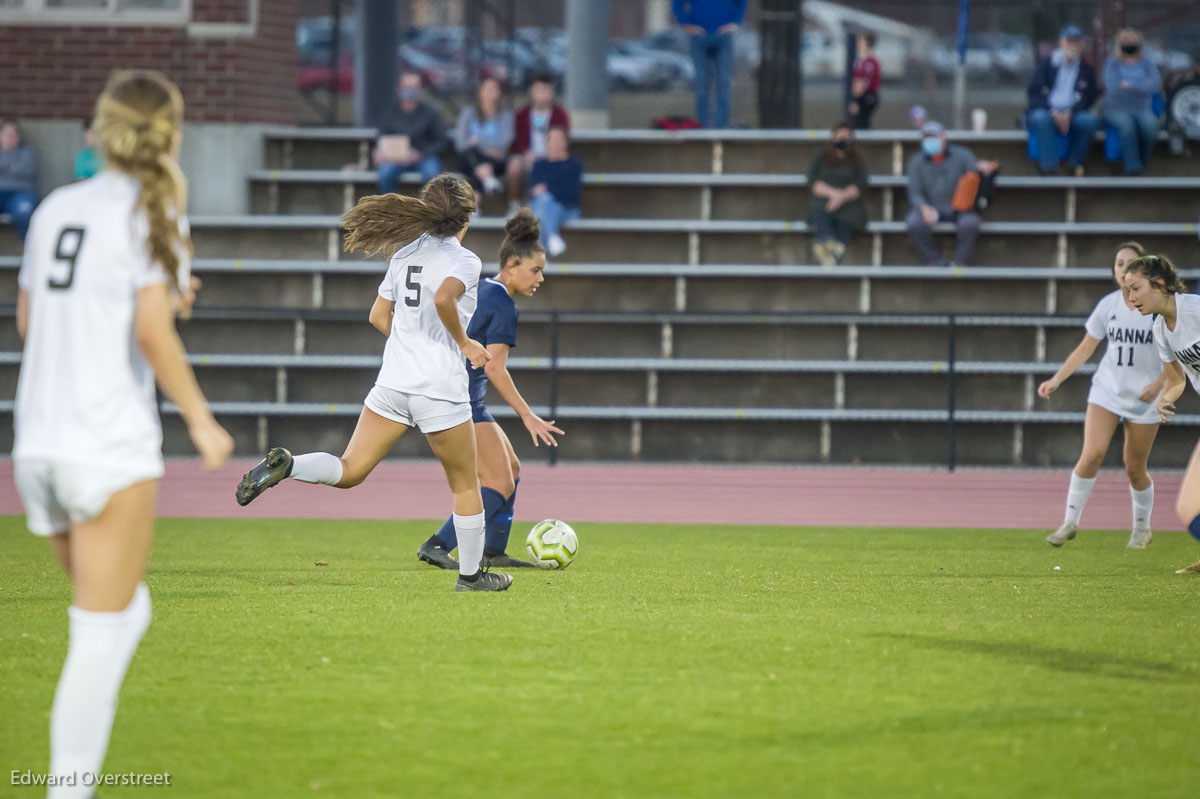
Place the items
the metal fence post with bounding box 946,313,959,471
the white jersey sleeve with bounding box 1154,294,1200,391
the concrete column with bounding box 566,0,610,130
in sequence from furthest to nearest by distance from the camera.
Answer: the concrete column with bounding box 566,0,610,130 → the metal fence post with bounding box 946,313,959,471 → the white jersey sleeve with bounding box 1154,294,1200,391

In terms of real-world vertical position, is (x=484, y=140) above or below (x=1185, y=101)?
below

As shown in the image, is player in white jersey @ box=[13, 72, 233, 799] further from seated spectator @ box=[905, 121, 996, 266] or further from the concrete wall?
the concrete wall

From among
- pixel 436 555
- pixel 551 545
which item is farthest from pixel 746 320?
pixel 436 555

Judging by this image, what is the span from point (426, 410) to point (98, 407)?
3.79 m

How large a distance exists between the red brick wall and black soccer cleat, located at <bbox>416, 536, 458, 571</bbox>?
12387 millimetres

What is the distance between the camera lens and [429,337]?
26.7 feet

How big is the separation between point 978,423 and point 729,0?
20.9 ft

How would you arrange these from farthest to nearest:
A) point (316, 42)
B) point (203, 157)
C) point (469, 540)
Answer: point (316, 42) < point (203, 157) < point (469, 540)

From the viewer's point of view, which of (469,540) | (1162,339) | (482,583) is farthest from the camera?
(1162,339)

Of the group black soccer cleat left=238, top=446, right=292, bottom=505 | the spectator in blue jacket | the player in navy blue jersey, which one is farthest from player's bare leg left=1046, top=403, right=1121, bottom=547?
the spectator in blue jacket

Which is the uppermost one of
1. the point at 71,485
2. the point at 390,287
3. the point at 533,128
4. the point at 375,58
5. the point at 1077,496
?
the point at 375,58

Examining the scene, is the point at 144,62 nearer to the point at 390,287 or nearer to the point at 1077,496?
the point at 390,287

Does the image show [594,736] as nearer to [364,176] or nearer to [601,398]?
[601,398]

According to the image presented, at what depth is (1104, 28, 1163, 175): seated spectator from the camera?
19547mm
